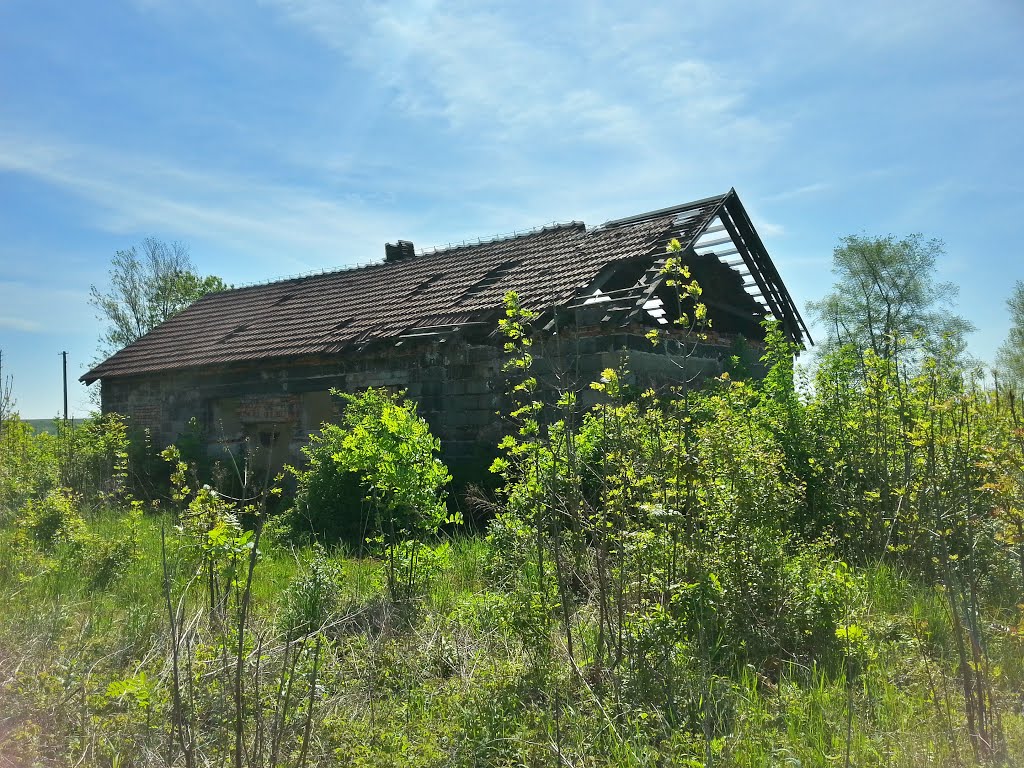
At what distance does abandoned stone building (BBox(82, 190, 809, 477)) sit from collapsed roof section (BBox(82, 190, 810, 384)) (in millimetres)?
41

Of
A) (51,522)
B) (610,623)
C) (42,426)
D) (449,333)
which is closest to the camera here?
(610,623)

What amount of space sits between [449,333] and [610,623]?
313 inches

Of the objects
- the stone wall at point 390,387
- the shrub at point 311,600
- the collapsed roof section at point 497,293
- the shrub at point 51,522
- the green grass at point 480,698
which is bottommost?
the green grass at point 480,698

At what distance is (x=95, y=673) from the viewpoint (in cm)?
457

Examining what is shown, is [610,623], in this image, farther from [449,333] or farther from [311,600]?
[449,333]

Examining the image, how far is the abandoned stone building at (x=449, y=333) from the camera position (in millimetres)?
11242

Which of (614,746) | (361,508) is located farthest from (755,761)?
(361,508)

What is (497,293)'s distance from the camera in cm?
1236

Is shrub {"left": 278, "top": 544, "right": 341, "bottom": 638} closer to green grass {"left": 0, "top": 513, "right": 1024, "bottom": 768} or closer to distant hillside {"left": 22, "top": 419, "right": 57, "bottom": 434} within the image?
green grass {"left": 0, "top": 513, "right": 1024, "bottom": 768}

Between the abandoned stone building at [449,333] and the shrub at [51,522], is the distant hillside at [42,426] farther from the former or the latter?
the shrub at [51,522]

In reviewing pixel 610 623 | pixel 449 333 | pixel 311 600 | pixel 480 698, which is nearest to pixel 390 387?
pixel 449 333

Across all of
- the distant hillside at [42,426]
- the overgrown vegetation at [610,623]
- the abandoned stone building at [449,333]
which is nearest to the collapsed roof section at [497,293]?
the abandoned stone building at [449,333]

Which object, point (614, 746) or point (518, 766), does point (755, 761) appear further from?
point (518, 766)

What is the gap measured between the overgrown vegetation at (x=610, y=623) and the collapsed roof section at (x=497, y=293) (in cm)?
519
